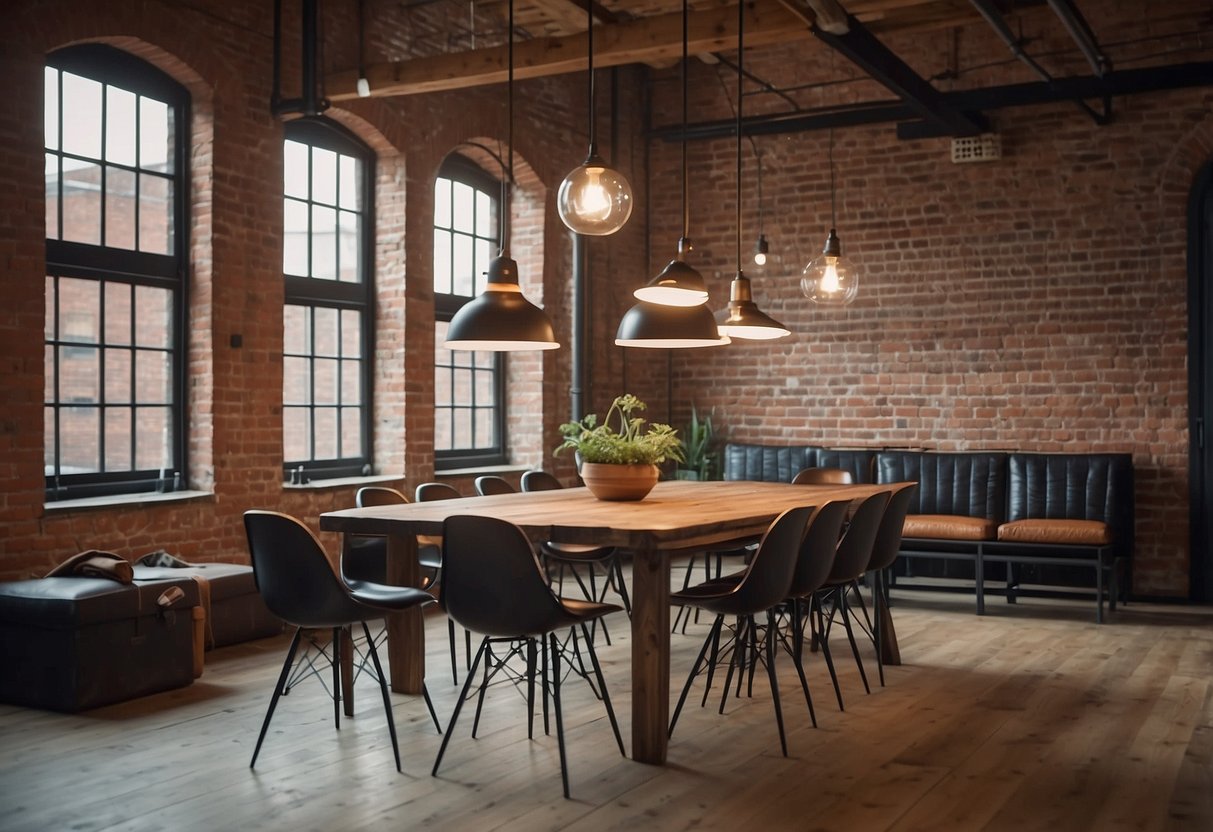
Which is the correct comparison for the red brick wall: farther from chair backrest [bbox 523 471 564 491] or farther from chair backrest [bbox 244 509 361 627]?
chair backrest [bbox 244 509 361 627]

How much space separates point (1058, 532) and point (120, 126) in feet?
19.8

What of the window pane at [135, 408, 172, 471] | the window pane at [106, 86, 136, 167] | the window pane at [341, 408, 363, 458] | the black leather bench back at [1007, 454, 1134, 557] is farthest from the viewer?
the black leather bench back at [1007, 454, 1134, 557]

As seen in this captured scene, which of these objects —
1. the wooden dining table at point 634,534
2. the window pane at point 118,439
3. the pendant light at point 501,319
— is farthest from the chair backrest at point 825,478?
the window pane at point 118,439

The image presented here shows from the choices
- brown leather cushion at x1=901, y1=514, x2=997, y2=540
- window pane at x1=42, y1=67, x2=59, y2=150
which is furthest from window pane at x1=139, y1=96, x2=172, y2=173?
brown leather cushion at x1=901, y1=514, x2=997, y2=540

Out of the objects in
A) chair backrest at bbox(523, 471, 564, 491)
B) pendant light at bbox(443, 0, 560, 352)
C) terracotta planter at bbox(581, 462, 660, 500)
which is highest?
pendant light at bbox(443, 0, 560, 352)

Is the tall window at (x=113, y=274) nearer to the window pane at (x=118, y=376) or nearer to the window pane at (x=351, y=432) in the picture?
the window pane at (x=118, y=376)

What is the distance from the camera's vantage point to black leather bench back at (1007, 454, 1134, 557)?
8.19 meters

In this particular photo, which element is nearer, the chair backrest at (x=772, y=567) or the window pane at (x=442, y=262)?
the chair backrest at (x=772, y=567)

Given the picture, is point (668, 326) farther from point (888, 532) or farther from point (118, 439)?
point (118, 439)

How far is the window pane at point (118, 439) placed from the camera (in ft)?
20.6

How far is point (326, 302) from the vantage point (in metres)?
7.66

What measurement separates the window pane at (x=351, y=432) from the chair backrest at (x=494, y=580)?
389 cm

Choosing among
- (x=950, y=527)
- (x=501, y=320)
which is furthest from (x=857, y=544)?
(x=950, y=527)

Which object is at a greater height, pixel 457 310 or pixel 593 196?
pixel 593 196
